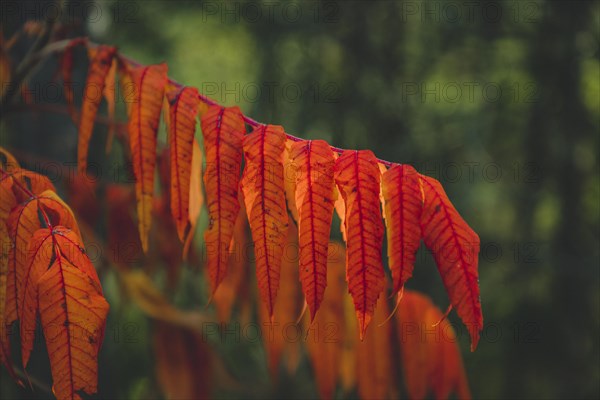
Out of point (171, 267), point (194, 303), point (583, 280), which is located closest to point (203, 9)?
point (194, 303)

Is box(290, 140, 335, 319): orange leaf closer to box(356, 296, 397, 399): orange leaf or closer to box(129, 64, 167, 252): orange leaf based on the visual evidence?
box(129, 64, 167, 252): orange leaf

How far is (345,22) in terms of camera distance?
3043mm

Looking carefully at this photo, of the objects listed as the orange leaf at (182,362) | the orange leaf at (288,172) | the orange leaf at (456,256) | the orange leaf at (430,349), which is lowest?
the orange leaf at (182,362)

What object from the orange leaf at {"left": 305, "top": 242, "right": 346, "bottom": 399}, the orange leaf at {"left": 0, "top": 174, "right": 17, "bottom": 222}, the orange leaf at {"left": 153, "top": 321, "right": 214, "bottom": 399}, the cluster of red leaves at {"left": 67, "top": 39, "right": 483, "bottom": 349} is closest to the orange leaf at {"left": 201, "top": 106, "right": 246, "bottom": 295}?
the cluster of red leaves at {"left": 67, "top": 39, "right": 483, "bottom": 349}

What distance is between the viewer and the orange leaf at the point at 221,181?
26.4 inches

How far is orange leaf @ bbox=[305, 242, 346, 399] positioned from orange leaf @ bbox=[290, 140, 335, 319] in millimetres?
358

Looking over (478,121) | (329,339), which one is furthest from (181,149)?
(478,121)

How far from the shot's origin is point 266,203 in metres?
0.66

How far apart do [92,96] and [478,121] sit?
7.55 feet

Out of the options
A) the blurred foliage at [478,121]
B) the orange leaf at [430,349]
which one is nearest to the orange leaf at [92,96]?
the orange leaf at [430,349]

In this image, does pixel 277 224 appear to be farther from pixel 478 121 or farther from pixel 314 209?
pixel 478 121

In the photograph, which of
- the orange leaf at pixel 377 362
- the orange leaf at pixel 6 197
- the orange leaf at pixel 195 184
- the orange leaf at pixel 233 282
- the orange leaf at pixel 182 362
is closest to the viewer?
the orange leaf at pixel 6 197

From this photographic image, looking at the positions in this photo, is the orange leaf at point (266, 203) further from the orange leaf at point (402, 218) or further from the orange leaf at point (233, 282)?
the orange leaf at point (233, 282)

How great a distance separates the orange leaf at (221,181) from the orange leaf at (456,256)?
20 centimetres
